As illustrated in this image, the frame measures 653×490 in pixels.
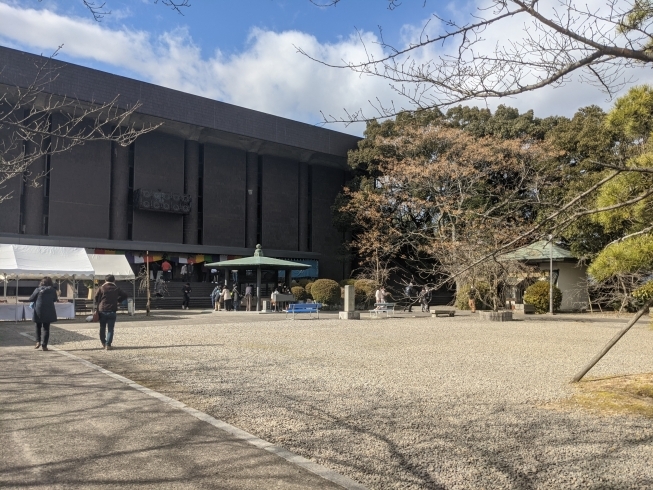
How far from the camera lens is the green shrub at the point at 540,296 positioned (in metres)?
28.1

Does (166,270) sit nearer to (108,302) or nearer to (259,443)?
(108,302)

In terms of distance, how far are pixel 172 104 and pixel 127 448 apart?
33.6 m

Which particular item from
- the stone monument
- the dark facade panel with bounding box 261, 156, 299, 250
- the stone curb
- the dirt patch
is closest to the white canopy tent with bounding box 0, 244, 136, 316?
the stone monument

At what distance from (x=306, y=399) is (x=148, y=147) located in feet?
110

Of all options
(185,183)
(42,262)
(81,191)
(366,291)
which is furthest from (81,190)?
(366,291)

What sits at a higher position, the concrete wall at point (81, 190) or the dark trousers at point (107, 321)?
the concrete wall at point (81, 190)

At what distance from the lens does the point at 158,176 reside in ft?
125

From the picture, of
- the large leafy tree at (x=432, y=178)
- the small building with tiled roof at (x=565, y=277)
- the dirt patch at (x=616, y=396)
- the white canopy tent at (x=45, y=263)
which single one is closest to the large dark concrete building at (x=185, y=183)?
the large leafy tree at (x=432, y=178)

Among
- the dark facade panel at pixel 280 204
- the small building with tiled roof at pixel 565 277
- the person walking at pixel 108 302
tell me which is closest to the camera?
the person walking at pixel 108 302

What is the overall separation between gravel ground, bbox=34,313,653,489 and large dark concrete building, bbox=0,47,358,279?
20.8 meters

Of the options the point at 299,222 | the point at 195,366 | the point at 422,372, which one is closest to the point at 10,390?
the point at 195,366

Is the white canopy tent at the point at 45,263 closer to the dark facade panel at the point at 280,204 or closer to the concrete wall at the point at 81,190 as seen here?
the concrete wall at the point at 81,190

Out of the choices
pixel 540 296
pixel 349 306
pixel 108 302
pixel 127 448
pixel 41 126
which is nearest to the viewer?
pixel 127 448

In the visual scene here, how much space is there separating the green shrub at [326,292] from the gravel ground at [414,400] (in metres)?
15.4
